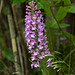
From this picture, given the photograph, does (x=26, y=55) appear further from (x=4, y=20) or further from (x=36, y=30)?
(x=4, y=20)

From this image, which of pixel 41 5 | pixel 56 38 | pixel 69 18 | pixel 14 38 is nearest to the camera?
pixel 41 5

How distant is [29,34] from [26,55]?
0.51 m

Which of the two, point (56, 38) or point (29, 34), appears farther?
point (56, 38)

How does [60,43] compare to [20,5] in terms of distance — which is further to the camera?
[20,5]

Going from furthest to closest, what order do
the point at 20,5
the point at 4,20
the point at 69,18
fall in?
A: the point at 4,20, the point at 20,5, the point at 69,18

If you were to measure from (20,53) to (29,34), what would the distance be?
0.55 m

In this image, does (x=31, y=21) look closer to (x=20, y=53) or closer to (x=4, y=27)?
(x=20, y=53)

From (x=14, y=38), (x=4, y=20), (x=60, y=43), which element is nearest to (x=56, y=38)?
(x=60, y=43)

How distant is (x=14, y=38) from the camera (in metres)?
1.20

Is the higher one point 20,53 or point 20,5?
point 20,5

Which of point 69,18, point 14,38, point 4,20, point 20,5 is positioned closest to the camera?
point 14,38

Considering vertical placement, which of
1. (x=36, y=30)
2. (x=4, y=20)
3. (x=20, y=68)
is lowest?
(x=20, y=68)

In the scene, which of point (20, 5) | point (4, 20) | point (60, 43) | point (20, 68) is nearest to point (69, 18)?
point (60, 43)

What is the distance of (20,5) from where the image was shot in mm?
1607
